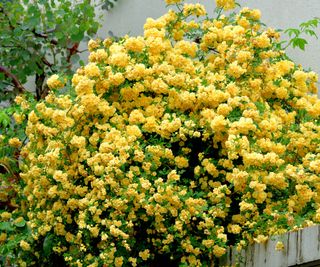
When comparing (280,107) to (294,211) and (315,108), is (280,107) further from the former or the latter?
(294,211)

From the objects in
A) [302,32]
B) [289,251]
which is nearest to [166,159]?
[289,251]

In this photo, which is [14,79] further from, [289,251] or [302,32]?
[289,251]

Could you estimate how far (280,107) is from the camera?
472 cm

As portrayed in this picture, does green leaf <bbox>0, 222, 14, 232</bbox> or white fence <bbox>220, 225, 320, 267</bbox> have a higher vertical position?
green leaf <bbox>0, 222, 14, 232</bbox>

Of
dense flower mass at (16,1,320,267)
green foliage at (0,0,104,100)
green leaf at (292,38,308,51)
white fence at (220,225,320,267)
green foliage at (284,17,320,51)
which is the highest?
green foliage at (0,0,104,100)

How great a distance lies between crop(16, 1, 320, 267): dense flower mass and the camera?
3.88m

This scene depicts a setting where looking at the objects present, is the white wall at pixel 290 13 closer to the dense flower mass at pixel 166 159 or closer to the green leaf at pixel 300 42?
the green leaf at pixel 300 42

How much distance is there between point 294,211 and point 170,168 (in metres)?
0.64

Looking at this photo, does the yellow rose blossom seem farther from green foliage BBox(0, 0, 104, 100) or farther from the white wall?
green foliage BBox(0, 0, 104, 100)

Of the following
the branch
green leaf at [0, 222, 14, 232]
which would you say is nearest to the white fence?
green leaf at [0, 222, 14, 232]

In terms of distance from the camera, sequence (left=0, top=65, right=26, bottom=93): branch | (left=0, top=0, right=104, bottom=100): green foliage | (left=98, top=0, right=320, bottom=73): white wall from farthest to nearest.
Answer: (left=0, top=0, right=104, bottom=100): green foliage, (left=0, top=65, right=26, bottom=93): branch, (left=98, top=0, right=320, bottom=73): white wall

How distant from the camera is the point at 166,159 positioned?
163 inches

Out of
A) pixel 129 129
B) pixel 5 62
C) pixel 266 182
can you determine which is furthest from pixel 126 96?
pixel 5 62

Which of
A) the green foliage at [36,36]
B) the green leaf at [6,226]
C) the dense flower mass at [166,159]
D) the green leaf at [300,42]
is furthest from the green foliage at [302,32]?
the green leaf at [6,226]
